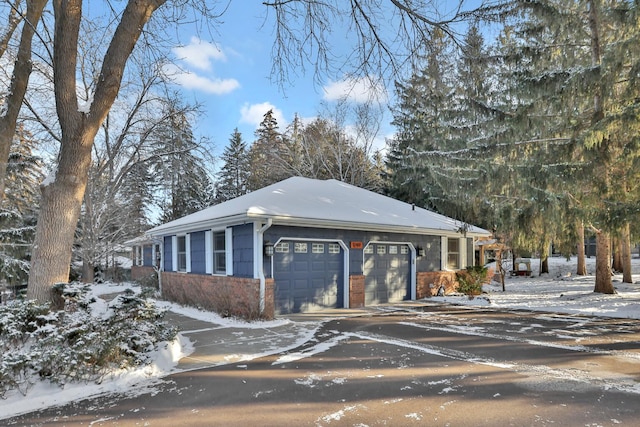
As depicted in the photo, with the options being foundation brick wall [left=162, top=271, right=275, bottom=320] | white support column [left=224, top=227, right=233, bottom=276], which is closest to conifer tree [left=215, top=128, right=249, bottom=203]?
foundation brick wall [left=162, top=271, right=275, bottom=320]

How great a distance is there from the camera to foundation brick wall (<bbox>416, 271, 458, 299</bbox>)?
13.9 metres

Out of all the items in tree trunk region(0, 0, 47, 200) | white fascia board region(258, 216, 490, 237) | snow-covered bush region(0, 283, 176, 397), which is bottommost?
snow-covered bush region(0, 283, 176, 397)

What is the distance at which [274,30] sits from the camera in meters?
6.38

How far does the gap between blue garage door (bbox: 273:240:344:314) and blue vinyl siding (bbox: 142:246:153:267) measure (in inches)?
590

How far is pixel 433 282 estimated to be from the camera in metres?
14.4

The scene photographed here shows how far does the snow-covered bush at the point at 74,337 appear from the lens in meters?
4.68

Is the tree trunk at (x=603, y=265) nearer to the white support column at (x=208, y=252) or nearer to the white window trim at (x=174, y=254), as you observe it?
the white support column at (x=208, y=252)

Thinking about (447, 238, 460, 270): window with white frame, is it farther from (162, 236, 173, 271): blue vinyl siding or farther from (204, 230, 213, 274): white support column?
(162, 236, 173, 271): blue vinyl siding

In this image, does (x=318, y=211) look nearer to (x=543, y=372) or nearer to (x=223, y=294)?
(x=223, y=294)

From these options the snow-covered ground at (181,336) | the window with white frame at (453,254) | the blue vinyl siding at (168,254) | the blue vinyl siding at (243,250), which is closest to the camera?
the snow-covered ground at (181,336)

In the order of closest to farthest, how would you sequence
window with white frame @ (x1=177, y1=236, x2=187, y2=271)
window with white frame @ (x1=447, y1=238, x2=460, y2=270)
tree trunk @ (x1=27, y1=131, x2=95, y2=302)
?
tree trunk @ (x1=27, y1=131, x2=95, y2=302), window with white frame @ (x1=177, y1=236, x2=187, y2=271), window with white frame @ (x1=447, y1=238, x2=460, y2=270)

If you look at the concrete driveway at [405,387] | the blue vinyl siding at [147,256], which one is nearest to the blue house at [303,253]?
the concrete driveway at [405,387]

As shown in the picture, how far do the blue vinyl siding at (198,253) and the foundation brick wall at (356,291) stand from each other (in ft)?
14.3

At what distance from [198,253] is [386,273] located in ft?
19.6
